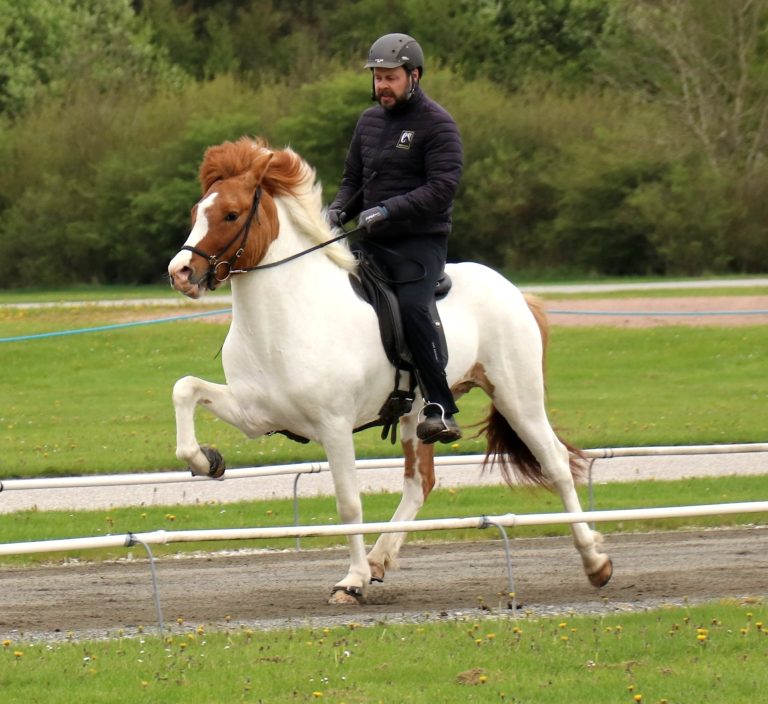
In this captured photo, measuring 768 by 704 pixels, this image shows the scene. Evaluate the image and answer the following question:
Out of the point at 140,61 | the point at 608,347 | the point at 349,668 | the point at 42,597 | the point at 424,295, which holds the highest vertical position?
the point at 424,295

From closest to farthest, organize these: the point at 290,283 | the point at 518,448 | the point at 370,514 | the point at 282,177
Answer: the point at 290,283 → the point at 282,177 → the point at 518,448 → the point at 370,514

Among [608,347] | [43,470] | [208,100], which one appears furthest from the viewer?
[208,100]

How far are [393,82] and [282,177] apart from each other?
0.81 m

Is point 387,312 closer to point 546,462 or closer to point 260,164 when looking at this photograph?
point 260,164

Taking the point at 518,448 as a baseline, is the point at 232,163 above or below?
above

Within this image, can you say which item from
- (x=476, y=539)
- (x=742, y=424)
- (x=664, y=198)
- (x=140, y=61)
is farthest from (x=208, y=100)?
(x=476, y=539)

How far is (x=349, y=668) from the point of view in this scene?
6.64m

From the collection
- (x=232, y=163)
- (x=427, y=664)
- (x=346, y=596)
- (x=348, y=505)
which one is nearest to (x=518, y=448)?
(x=348, y=505)

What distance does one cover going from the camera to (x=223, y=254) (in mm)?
7867

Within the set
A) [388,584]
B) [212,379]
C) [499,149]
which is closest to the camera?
[388,584]

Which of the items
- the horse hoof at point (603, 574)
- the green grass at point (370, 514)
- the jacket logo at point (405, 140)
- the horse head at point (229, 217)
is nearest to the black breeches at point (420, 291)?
the jacket logo at point (405, 140)

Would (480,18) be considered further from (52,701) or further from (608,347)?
(52,701)

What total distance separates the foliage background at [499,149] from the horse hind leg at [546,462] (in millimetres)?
30043

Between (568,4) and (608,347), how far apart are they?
3728 centimetres
